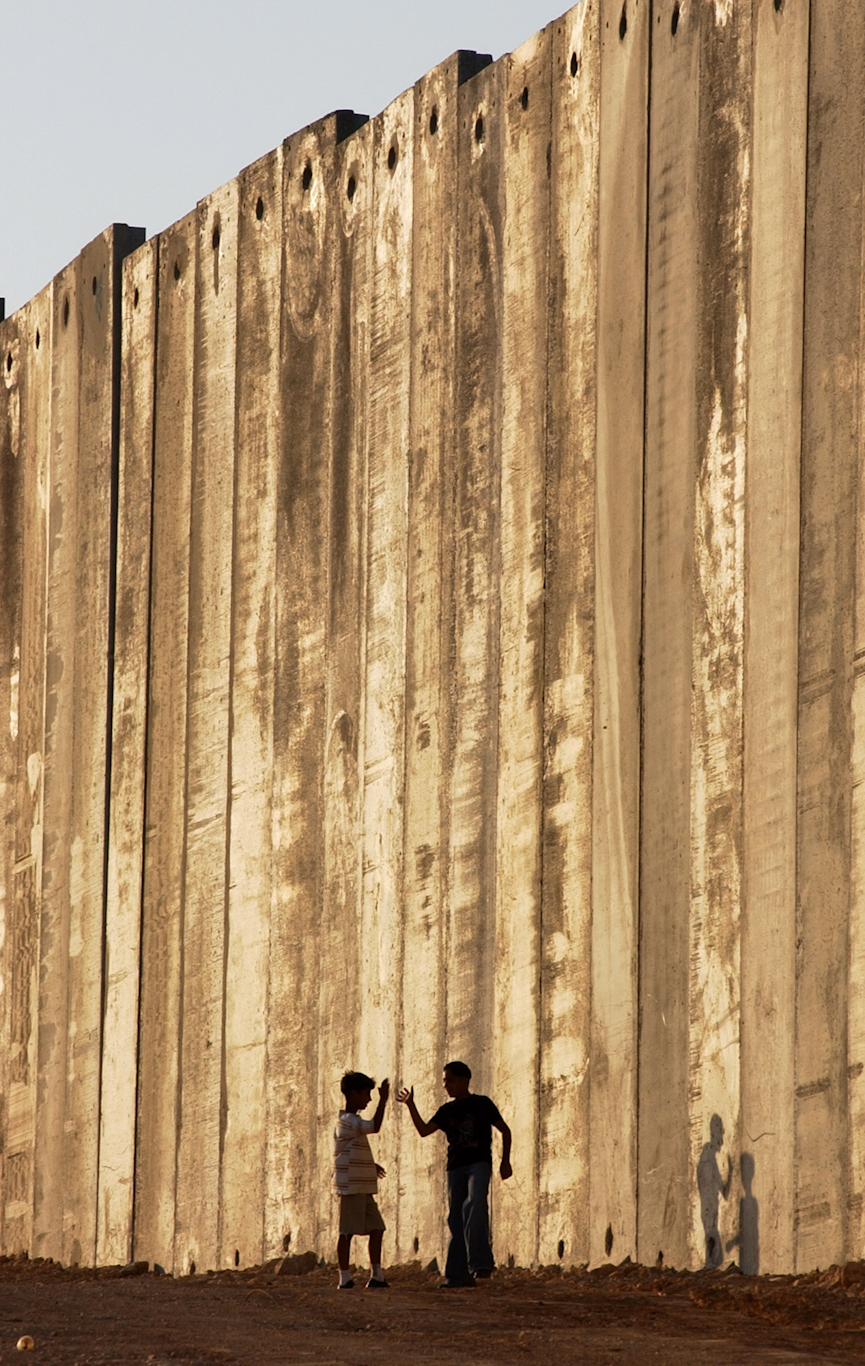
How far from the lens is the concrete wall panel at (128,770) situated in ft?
40.3

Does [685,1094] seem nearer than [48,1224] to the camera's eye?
Yes

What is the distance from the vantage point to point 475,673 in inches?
392

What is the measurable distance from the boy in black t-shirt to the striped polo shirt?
1.50 feet

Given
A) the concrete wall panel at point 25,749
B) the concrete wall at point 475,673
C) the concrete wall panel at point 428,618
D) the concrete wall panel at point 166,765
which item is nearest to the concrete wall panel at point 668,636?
the concrete wall at point 475,673

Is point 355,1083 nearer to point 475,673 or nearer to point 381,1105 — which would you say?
point 381,1105

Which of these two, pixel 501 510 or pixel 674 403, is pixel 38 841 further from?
pixel 674 403

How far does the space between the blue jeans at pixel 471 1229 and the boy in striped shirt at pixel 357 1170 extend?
1.63ft

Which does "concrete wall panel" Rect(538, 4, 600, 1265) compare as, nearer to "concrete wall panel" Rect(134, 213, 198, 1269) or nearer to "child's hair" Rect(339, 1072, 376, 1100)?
"child's hair" Rect(339, 1072, 376, 1100)

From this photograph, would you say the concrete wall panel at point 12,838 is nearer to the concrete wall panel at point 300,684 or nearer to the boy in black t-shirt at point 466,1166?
the concrete wall panel at point 300,684

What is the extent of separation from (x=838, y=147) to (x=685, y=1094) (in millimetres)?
3363

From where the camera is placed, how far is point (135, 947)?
12.3 meters

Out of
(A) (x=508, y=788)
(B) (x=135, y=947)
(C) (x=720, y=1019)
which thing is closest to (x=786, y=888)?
(C) (x=720, y=1019)

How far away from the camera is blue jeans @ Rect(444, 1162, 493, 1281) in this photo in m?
8.98

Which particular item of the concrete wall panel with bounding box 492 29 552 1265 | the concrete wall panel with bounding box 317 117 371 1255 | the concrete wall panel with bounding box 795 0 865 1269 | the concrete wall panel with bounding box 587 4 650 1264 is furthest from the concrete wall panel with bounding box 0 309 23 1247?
the concrete wall panel with bounding box 795 0 865 1269
